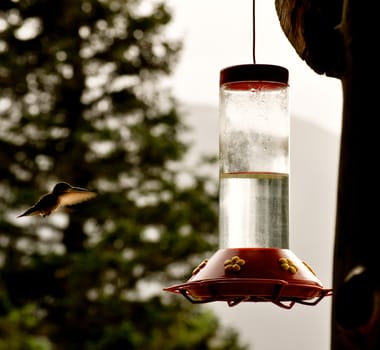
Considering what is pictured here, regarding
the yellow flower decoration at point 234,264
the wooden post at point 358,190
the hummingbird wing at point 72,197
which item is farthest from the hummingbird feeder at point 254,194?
the wooden post at point 358,190

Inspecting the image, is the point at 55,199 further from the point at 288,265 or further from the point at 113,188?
the point at 113,188

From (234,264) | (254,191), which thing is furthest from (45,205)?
(234,264)

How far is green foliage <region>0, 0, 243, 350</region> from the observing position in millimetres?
12992

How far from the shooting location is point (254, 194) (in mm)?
3430

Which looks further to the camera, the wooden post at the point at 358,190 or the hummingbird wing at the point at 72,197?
the hummingbird wing at the point at 72,197

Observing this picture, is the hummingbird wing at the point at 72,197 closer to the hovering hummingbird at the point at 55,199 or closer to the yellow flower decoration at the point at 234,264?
the hovering hummingbird at the point at 55,199

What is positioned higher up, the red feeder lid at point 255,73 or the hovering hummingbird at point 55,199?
the red feeder lid at point 255,73

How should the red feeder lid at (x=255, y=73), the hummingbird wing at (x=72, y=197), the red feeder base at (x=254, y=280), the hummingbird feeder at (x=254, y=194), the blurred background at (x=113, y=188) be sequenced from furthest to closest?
the blurred background at (x=113, y=188)
the hummingbird wing at (x=72, y=197)
the red feeder lid at (x=255, y=73)
the hummingbird feeder at (x=254, y=194)
the red feeder base at (x=254, y=280)

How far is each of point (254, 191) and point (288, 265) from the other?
21.1 inches

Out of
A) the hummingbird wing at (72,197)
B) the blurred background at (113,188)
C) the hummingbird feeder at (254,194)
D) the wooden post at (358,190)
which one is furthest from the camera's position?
the blurred background at (113,188)

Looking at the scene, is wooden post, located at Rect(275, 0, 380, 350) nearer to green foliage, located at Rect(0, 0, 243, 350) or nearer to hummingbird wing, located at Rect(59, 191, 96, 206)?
hummingbird wing, located at Rect(59, 191, 96, 206)

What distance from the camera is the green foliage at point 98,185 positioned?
42.6 feet

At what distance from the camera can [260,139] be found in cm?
354

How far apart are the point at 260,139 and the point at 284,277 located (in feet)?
2.68
